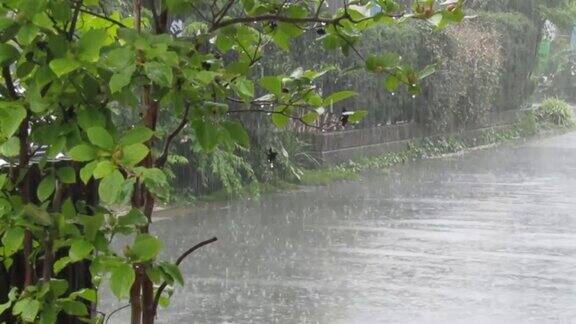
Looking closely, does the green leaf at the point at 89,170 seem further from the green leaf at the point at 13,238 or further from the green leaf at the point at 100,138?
the green leaf at the point at 13,238

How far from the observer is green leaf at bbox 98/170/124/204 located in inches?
81.0

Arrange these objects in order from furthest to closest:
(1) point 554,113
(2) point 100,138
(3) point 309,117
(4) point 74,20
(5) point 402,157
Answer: (1) point 554,113 < (5) point 402,157 < (3) point 309,117 < (4) point 74,20 < (2) point 100,138

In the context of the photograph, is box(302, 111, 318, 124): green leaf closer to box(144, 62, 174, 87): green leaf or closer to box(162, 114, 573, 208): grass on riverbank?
box(144, 62, 174, 87): green leaf

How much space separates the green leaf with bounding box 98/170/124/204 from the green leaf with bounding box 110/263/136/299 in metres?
0.20

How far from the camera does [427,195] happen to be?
16328 mm

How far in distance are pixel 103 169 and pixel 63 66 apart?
0.23 metres

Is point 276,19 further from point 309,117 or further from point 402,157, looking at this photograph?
point 402,157

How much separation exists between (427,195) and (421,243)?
433cm

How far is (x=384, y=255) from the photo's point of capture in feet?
36.9

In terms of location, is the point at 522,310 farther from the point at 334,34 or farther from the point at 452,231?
the point at 334,34

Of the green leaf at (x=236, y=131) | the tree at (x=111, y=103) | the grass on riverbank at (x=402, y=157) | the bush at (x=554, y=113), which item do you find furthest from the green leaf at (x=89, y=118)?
the bush at (x=554, y=113)

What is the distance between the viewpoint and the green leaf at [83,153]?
216 cm

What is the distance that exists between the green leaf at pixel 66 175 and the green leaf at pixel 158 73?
1.37 ft

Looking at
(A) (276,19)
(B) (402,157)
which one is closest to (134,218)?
(A) (276,19)
